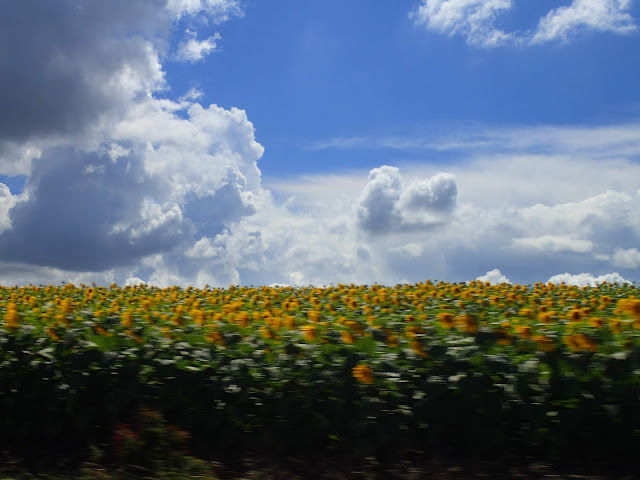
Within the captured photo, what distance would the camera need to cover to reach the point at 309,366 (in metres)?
4.48

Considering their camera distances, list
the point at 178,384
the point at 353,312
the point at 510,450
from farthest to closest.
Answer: the point at 353,312
the point at 178,384
the point at 510,450

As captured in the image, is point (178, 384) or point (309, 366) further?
point (178, 384)

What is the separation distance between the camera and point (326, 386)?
14.5 ft

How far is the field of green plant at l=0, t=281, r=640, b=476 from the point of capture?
417cm

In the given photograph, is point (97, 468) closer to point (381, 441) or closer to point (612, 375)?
point (381, 441)

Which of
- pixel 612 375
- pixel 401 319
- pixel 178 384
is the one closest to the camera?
pixel 612 375

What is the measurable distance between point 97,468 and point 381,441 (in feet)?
7.55

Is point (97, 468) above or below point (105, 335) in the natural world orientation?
below

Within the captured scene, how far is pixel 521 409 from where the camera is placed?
4.18 meters

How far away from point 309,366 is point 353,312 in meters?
2.48

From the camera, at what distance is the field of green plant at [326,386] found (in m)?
4.17

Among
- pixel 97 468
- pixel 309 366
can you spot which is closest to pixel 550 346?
pixel 309 366

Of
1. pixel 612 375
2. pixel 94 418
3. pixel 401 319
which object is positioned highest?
pixel 401 319

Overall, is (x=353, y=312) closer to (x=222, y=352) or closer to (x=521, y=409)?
(x=222, y=352)
